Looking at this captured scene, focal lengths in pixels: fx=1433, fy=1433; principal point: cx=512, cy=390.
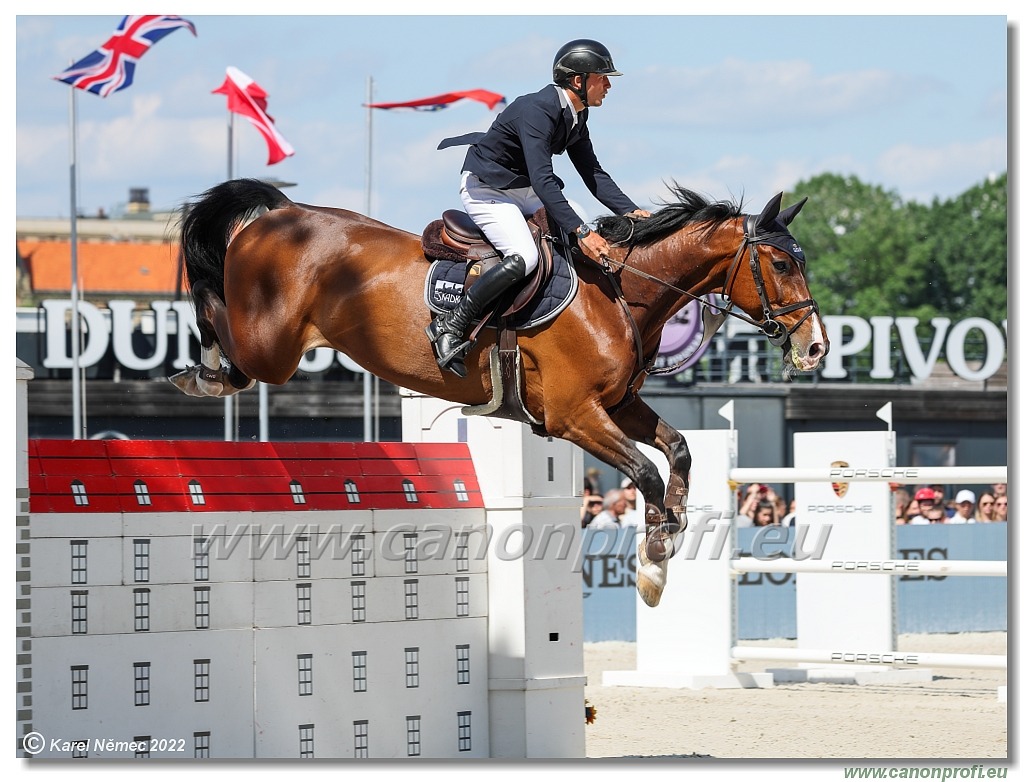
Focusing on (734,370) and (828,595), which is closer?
(828,595)

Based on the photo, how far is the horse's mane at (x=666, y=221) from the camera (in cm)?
543

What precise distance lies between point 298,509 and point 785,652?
3837mm

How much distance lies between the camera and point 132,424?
2108 cm

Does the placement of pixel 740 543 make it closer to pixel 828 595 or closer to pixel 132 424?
pixel 828 595

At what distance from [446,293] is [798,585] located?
5372 millimetres

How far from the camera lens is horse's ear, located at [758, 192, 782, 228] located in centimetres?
518

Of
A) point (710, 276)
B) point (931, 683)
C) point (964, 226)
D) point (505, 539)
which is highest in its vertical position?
point (964, 226)

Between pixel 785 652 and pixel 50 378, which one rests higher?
pixel 50 378

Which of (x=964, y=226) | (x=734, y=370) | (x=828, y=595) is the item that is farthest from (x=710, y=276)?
(x=964, y=226)

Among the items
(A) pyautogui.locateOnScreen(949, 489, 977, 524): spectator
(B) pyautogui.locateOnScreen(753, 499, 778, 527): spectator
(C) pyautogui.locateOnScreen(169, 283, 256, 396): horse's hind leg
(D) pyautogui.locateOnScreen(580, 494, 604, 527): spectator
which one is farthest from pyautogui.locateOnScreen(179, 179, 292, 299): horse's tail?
(A) pyautogui.locateOnScreen(949, 489, 977, 524): spectator

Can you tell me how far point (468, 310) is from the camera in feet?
17.0

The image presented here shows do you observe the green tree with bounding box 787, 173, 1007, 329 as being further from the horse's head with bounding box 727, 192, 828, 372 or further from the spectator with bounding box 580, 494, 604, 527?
the horse's head with bounding box 727, 192, 828, 372

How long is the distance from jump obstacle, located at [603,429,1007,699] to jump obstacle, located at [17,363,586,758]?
240 cm

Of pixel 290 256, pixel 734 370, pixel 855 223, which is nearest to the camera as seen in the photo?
pixel 290 256
